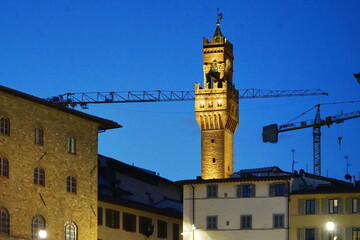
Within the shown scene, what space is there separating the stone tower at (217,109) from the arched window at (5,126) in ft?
268

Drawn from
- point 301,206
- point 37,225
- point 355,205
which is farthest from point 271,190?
point 37,225

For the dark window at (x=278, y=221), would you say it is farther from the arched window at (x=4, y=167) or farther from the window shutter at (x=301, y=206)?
the arched window at (x=4, y=167)

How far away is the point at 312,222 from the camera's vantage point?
326ft

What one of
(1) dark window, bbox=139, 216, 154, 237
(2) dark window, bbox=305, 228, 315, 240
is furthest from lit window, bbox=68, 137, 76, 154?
(2) dark window, bbox=305, 228, 315, 240

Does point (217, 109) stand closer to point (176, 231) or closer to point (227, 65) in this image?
point (227, 65)

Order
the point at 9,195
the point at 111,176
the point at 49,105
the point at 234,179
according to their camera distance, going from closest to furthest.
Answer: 1. the point at 9,195
2. the point at 49,105
3. the point at 234,179
4. the point at 111,176

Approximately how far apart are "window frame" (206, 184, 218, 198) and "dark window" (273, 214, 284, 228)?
6.55m

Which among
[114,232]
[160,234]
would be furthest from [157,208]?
[114,232]

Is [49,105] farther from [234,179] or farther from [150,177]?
[150,177]

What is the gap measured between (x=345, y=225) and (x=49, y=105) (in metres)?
31.2

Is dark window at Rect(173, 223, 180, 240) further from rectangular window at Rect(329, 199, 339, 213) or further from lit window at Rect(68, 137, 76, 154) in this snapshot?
lit window at Rect(68, 137, 76, 154)

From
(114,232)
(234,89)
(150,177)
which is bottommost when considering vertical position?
(114,232)

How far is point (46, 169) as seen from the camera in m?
81.0

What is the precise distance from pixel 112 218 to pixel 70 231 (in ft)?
46.2
